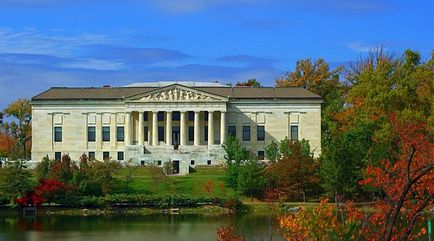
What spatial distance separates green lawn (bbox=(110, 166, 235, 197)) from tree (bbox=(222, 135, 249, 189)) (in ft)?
2.34

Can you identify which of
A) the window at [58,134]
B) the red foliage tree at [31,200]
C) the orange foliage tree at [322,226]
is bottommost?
the red foliage tree at [31,200]

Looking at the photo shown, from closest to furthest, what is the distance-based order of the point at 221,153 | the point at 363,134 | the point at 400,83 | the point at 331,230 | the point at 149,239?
the point at 331,230 → the point at 149,239 → the point at 363,134 → the point at 400,83 → the point at 221,153

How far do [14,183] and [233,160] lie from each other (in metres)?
24.5

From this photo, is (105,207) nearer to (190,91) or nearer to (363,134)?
(363,134)

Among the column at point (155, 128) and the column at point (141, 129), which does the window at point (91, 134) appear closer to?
the column at point (141, 129)

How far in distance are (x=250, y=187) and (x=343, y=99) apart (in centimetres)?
3167

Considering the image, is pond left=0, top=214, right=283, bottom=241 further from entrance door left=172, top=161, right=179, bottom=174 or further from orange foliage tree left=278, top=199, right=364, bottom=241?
entrance door left=172, top=161, right=179, bottom=174

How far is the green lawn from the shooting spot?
68.7 metres

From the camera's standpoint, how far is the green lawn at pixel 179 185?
6869 cm

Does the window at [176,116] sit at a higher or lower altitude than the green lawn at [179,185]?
higher

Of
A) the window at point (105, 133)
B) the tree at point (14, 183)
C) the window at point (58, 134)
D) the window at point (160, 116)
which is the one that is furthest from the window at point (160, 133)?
the tree at point (14, 183)

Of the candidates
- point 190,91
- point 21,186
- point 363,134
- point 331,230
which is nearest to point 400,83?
point 363,134

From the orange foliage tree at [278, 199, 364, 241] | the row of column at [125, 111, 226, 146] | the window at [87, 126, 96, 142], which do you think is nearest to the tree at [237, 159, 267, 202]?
the row of column at [125, 111, 226, 146]

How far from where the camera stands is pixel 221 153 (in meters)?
89.3
